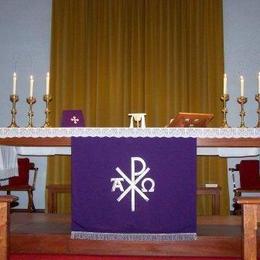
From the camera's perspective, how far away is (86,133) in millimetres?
3125

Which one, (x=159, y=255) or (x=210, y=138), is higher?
(x=210, y=138)

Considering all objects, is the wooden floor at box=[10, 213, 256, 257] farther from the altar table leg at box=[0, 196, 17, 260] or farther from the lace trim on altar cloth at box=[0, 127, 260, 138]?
the altar table leg at box=[0, 196, 17, 260]

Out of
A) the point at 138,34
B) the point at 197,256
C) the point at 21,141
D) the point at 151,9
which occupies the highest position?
the point at 151,9

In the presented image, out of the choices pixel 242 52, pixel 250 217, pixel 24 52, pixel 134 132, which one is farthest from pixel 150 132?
pixel 24 52

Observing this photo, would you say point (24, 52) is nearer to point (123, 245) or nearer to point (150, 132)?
point (150, 132)

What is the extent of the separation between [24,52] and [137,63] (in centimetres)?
188

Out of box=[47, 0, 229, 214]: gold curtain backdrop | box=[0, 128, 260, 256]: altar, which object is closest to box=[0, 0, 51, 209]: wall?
box=[47, 0, 229, 214]: gold curtain backdrop

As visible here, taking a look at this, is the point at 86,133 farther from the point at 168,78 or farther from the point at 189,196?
the point at 168,78

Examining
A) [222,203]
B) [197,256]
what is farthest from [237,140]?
[222,203]

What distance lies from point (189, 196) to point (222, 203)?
353cm

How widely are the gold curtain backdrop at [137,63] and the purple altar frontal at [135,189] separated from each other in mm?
3496

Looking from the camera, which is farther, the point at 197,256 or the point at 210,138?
the point at 210,138

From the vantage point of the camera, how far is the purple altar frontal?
9.90 ft

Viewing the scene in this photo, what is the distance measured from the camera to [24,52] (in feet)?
22.6
